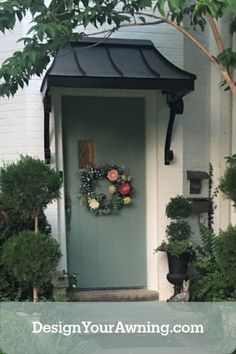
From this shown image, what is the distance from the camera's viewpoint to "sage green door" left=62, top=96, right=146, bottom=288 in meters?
5.50

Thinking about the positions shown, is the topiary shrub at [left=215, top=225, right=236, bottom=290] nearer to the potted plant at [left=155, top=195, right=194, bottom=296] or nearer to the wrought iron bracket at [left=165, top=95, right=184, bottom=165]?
the potted plant at [left=155, top=195, right=194, bottom=296]

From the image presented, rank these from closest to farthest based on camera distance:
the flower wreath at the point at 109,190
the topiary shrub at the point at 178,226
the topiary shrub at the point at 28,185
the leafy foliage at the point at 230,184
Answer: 1. the topiary shrub at the point at 28,185
2. the leafy foliage at the point at 230,184
3. the topiary shrub at the point at 178,226
4. the flower wreath at the point at 109,190

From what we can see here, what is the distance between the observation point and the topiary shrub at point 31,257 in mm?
3717

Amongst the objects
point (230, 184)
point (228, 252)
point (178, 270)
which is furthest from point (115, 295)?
point (230, 184)

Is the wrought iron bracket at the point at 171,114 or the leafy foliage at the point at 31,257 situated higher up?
the wrought iron bracket at the point at 171,114

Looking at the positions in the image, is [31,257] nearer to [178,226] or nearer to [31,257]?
[31,257]

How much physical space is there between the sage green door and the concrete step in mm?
94

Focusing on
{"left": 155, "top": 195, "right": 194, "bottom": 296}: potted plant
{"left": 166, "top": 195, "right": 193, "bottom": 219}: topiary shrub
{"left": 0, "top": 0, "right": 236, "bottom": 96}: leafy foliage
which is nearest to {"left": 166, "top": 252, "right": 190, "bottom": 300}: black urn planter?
{"left": 155, "top": 195, "right": 194, "bottom": 296}: potted plant

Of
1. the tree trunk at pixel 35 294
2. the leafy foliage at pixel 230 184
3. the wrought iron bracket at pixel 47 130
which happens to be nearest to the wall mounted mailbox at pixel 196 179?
the leafy foliage at pixel 230 184

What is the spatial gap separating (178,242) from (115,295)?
0.95 m

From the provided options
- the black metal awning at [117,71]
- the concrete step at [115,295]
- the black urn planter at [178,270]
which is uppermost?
the black metal awning at [117,71]

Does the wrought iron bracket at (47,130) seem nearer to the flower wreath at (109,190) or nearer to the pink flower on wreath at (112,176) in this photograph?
the flower wreath at (109,190)

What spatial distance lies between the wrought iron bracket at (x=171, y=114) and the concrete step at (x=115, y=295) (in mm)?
1495

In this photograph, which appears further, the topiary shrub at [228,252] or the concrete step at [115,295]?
the concrete step at [115,295]
